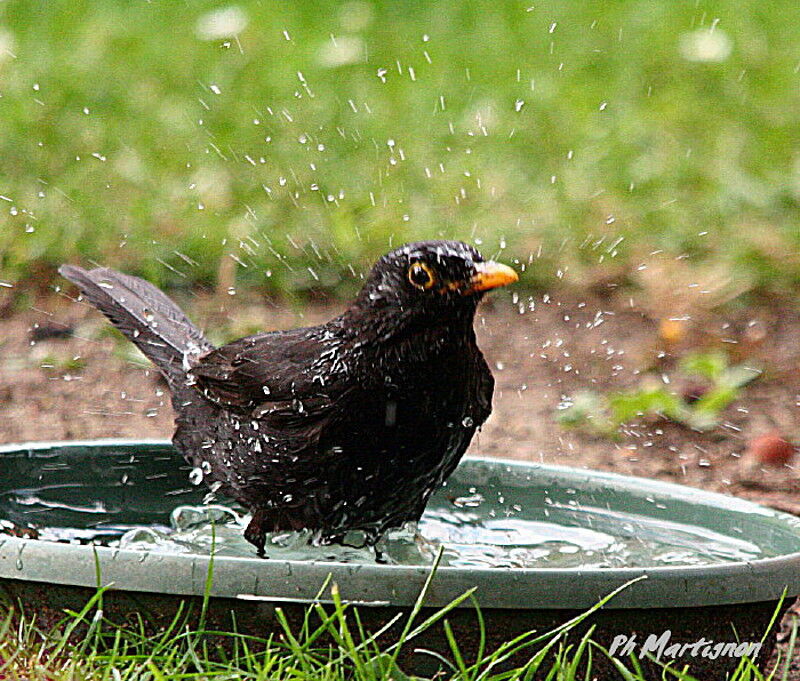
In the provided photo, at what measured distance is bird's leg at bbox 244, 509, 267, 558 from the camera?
138 inches

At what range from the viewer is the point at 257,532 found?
3516mm

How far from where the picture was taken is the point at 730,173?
7.18 m

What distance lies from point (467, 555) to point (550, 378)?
2.24 metres

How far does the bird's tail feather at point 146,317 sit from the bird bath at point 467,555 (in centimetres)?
27

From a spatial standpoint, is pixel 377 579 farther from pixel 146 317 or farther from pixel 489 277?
pixel 146 317

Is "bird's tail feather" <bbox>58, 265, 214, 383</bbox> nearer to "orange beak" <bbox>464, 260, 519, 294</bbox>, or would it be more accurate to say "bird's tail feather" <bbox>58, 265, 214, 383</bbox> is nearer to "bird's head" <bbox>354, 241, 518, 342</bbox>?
"bird's head" <bbox>354, 241, 518, 342</bbox>

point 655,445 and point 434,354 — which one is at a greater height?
point 434,354

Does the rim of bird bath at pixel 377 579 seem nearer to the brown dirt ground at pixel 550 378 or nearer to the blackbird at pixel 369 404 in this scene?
the blackbird at pixel 369 404

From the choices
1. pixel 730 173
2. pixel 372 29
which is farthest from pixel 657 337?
pixel 372 29

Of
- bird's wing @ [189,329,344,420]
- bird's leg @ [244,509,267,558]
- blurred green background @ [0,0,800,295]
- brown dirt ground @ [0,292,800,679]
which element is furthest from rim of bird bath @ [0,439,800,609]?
blurred green background @ [0,0,800,295]

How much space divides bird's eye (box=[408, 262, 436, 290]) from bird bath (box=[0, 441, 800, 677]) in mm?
653

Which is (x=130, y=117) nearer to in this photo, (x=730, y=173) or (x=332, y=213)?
(x=332, y=213)

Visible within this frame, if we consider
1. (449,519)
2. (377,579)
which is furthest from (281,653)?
(449,519)

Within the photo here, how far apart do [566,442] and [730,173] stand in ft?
8.30
